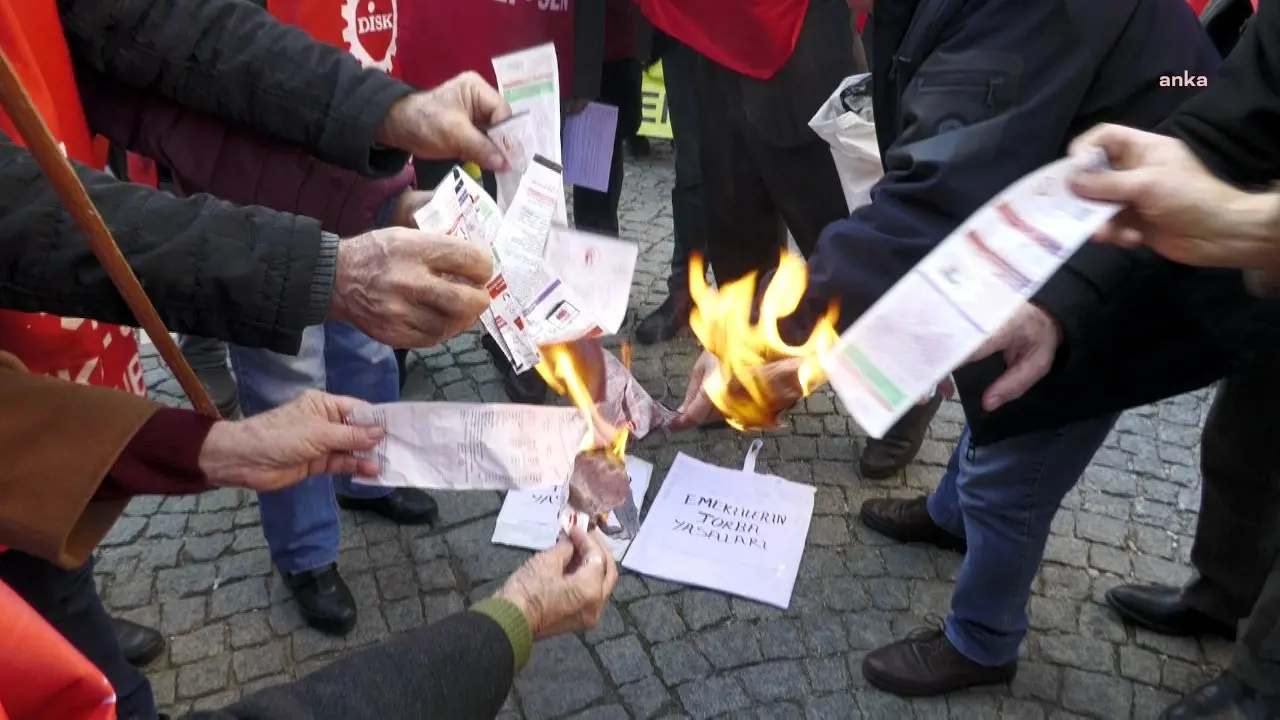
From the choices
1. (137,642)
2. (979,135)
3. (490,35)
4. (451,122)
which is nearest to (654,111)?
(490,35)

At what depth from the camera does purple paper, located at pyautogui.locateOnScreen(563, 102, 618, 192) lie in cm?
301

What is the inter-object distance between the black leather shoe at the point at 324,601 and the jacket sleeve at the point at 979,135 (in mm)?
1976

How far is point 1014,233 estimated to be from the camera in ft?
4.50

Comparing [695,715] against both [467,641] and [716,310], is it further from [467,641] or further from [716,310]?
[467,641]

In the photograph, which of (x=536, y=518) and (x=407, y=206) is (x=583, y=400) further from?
(x=536, y=518)

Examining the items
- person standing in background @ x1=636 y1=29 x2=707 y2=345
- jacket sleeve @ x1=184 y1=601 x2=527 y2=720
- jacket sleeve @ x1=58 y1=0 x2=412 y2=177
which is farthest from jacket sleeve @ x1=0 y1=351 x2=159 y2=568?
person standing in background @ x1=636 y1=29 x2=707 y2=345

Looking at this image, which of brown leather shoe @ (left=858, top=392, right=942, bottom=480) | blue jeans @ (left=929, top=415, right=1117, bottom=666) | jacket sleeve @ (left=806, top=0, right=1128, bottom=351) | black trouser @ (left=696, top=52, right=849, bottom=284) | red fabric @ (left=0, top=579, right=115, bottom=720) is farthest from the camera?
brown leather shoe @ (left=858, top=392, right=942, bottom=480)

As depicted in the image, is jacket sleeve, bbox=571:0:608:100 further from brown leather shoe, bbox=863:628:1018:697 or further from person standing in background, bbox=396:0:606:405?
brown leather shoe, bbox=863:628:1018:697

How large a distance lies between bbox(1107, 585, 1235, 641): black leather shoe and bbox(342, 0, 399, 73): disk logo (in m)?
3.15

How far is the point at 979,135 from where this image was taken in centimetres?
183

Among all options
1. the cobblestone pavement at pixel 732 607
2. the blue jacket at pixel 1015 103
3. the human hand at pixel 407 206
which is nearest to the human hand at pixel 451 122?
the human hand at pixel 407 206

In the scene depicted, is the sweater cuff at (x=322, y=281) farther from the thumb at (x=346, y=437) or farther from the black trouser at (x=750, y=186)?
the black trouser at (x=750, y=186)

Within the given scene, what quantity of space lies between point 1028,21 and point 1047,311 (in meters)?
0.61

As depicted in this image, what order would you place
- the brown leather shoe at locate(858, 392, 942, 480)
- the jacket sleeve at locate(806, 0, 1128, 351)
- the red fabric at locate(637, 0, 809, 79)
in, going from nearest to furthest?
the jacket sleeve at locate(806, 0, 1128, 351), the red fabric at locate(637, 0, 809, 79), the brown leather shoe at locate(858, 392, 942, 480)
